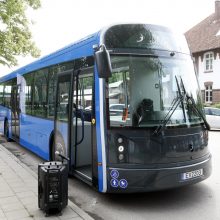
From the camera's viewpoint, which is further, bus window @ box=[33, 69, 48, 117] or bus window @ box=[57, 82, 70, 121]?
bus window @ box=[33, 69, 48, 117]

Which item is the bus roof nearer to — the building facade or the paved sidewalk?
the paved sidewalk

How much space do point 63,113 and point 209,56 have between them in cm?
2904

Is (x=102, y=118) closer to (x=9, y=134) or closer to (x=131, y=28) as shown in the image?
(x=131, y=28)

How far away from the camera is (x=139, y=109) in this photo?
5543 millimetres

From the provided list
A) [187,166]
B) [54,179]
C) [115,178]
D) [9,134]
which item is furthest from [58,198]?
[9,134]

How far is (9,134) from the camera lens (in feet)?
46.1

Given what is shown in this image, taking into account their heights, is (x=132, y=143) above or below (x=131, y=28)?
below

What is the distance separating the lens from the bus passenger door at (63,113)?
7.05m

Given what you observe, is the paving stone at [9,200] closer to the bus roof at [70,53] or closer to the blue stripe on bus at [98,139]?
the blue stripe on bus at [98,139]

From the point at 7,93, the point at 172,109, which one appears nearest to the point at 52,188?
the point at 172,109

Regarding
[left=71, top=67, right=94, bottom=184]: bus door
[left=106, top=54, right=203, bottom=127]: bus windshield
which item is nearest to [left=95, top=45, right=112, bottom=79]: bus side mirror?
[left=106, top=54, right=203, bottom=127]: bus windshield

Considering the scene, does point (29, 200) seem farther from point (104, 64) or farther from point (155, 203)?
point (104, 64)

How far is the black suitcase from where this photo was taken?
5152 mm

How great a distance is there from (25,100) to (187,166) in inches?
272
